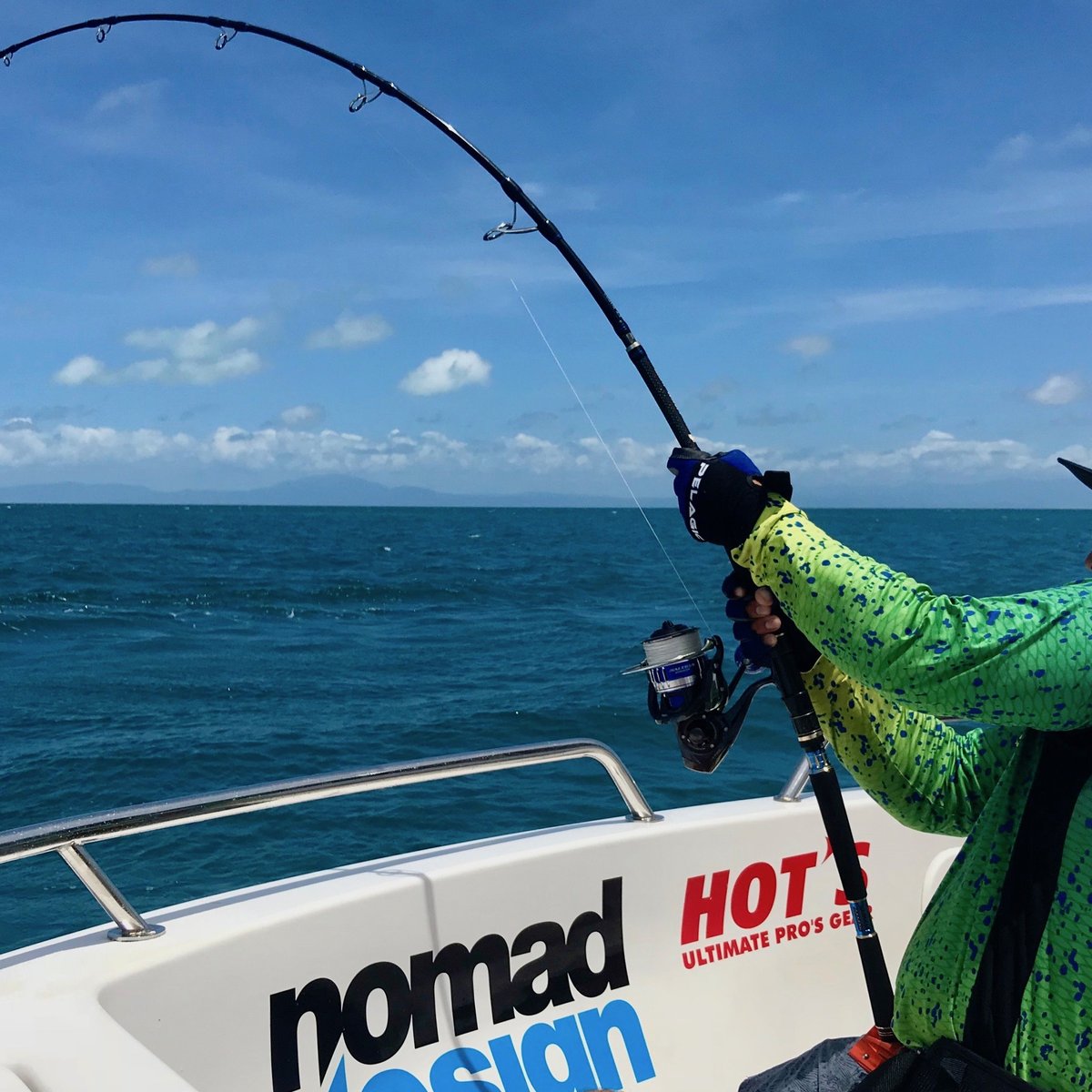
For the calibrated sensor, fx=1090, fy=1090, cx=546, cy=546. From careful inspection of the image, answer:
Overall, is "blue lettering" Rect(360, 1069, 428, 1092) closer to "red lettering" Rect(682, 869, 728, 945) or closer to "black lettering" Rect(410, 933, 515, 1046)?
"black lettering" Rect(410, 933, 515, 1046)

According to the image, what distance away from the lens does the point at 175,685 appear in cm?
1280

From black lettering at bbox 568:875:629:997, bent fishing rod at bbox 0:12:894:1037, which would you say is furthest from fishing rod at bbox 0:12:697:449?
black lettering at bbox 568:875:629:997

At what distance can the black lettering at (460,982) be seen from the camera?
241 centimetres

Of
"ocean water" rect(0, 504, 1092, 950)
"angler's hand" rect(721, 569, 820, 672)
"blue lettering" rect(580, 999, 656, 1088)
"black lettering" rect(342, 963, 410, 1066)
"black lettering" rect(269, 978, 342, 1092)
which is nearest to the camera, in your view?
"angler's hand" rect(721, 569, 820, 672)

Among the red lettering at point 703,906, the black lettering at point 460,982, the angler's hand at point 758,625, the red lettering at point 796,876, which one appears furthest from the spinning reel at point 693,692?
the red lettering at point 796,876

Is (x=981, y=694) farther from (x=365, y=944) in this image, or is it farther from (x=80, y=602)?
(x=80, y=602)

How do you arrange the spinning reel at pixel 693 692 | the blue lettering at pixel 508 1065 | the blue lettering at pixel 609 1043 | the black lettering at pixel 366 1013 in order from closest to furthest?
the spinning reel at pixel 693 692
the black lettering at pixel 366 1013
the blue lettering at pixel 508 1065
the blue lettering at pixel 609 1043

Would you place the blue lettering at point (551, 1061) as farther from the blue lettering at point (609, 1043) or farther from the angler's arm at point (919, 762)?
the angler's arm at point (919, 762)

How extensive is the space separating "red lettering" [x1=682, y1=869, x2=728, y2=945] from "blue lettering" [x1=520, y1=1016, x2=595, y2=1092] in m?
0.38

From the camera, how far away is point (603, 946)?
2.69 m

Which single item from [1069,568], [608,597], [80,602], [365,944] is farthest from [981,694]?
[1069,568]

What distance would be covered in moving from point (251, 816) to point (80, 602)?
679 inches

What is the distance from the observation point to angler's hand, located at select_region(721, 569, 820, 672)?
1.57 meters

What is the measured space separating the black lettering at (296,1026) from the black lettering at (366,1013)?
31 millimetres
